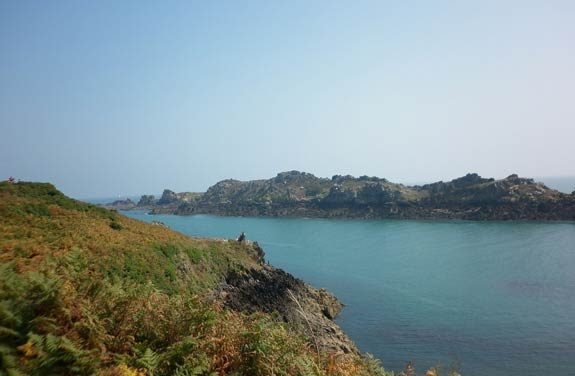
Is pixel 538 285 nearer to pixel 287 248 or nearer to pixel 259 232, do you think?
pixel 287 248

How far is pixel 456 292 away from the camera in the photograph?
55.7 metres

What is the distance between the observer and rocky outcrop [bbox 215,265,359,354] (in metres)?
33.2

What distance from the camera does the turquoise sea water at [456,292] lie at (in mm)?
34719

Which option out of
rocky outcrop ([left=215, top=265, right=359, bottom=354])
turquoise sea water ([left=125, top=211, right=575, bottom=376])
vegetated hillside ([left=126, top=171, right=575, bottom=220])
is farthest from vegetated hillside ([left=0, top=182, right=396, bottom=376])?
vegetated hillside ([left=126, top=171, right=575, bottom=220])

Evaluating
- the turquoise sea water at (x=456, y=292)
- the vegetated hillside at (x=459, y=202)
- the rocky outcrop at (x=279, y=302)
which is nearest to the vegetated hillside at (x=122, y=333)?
the rocky outcrop at (x=279, y=302)

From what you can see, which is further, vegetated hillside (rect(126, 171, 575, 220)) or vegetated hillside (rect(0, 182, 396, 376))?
vegetated hillside (rect(126, 171, 575, 220))

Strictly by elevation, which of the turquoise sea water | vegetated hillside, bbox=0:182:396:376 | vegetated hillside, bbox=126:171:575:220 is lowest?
the turquoise sea water

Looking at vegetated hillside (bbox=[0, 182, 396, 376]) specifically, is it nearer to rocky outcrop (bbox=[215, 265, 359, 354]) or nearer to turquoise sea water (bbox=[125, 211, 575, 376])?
rocky outcrop (bbox=[215, 265, 359, 354])

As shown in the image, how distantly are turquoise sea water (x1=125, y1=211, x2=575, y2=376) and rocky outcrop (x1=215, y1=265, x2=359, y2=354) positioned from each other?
3.57 m

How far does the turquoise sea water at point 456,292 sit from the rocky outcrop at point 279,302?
141 inches

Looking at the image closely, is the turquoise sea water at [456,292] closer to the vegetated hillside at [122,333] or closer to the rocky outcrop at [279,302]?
the rocky outcrop at [279,302]

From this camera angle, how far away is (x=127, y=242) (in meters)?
25.9

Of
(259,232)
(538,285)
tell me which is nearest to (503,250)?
(538,285)

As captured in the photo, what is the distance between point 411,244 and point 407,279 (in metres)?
39.4
